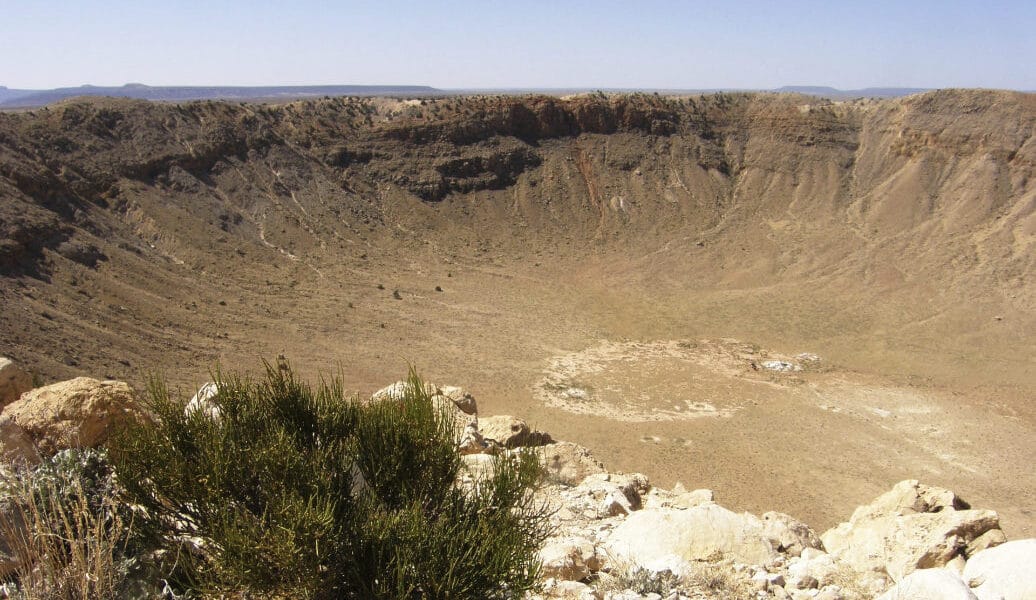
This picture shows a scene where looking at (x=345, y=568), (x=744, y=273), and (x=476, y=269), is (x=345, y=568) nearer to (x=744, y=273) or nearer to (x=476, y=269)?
(x=476, y=269)

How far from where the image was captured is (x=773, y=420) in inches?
917

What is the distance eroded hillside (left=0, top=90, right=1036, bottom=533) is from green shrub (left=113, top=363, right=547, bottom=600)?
14.0 metres

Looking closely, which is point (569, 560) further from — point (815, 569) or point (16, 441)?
point (16, 441)

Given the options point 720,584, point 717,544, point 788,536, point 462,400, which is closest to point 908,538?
point 788,536

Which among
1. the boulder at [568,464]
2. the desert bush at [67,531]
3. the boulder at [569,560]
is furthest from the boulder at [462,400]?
the desert bush at [67,531]

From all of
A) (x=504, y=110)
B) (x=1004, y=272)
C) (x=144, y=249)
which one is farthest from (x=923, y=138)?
(x=144, y=249)

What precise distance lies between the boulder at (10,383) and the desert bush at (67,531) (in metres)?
5.21

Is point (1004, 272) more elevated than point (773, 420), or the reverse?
point (1004, 272)

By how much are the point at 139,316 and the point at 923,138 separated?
53.8 m

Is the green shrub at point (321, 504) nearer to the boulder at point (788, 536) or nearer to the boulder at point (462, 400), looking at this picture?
the boulder at point (788, 536)

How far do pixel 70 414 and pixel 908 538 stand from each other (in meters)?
11.7

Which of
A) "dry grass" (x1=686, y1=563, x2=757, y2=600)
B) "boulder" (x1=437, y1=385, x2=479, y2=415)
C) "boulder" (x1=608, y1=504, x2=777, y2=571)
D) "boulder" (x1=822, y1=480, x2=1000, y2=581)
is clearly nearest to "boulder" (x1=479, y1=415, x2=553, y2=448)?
"boulder" (x1=437, y1=385, x2=479, y2=415)

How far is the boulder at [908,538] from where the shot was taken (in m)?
9.07

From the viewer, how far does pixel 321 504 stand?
16.9 feet
